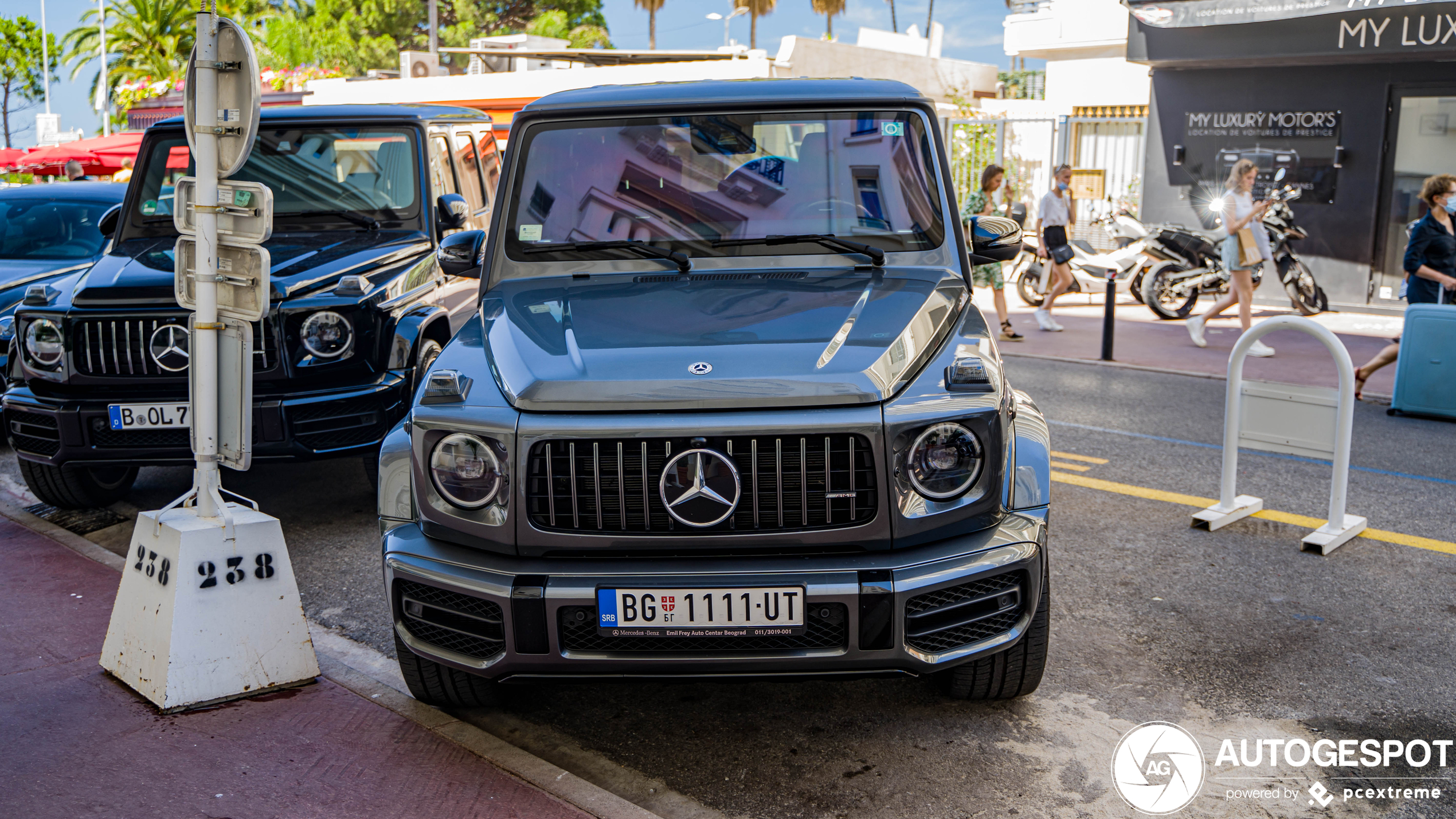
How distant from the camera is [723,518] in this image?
3205mm

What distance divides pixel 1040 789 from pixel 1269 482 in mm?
4235

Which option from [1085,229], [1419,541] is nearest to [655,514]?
[1419,541]

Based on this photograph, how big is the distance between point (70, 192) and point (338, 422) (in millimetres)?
5318

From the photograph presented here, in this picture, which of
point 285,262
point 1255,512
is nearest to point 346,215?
point 285,262

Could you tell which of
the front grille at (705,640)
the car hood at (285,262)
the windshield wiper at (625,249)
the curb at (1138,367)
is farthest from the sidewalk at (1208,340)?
the front grille at (705,640)

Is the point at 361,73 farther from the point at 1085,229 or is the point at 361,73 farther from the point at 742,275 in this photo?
the point at 742,275

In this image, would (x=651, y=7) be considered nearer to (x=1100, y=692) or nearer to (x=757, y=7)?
(x=757, y=7)

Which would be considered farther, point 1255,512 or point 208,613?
point 1255,512

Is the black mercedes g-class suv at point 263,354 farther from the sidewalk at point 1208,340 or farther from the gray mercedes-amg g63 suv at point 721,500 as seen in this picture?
the sidewalk at point 1208,340

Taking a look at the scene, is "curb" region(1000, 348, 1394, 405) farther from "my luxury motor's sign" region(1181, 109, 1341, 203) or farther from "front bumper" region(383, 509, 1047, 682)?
"front bumper" region(383, 509, 1047, 682)

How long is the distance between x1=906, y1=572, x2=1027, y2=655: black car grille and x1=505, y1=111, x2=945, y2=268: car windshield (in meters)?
1.43

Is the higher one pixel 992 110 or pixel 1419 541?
pixel 992 110

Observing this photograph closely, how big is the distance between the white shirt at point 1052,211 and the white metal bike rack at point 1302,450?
8.28 metres

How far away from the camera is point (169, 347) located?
5637mm
